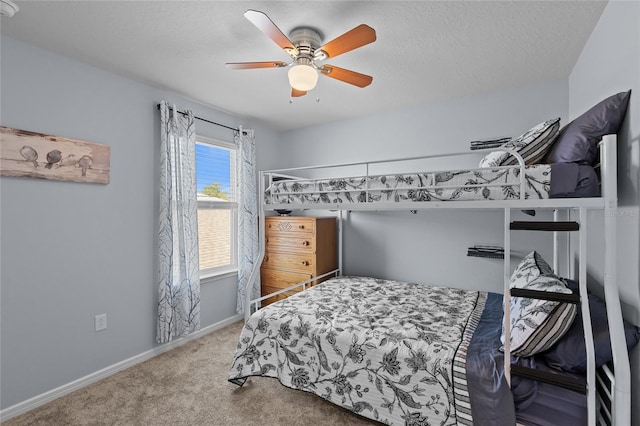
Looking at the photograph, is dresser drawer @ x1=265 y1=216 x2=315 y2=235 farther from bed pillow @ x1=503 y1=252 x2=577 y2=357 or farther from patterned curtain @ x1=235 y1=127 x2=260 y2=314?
bed pillow @ x1=503 y1=252 x2=577 y2=357

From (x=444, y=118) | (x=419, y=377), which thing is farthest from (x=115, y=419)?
(x=444, y=118)

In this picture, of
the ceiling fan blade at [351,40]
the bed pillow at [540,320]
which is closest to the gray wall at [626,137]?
the bed pillow at [540,320]

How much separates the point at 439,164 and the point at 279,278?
221 centimetres

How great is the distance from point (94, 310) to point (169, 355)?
781 millimetres

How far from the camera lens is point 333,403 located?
2014 mm

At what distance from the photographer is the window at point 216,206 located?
3240 millimetres

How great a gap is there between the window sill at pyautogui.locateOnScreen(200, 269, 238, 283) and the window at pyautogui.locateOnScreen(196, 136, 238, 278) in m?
0.01

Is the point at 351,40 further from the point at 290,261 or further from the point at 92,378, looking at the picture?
the point at 92,378

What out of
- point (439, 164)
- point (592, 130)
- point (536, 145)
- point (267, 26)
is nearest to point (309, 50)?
point (267, 26)

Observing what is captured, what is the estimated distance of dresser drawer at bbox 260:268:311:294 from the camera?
341 centimetres

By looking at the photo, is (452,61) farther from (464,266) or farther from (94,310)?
(94,310)

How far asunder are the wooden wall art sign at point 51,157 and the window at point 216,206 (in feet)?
3.17

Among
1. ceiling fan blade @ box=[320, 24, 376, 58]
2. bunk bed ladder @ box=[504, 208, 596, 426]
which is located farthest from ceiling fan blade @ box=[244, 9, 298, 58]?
bunk bed ladder @ box=[504, 208, 596, 426]

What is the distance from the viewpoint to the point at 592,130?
4.99 feet
